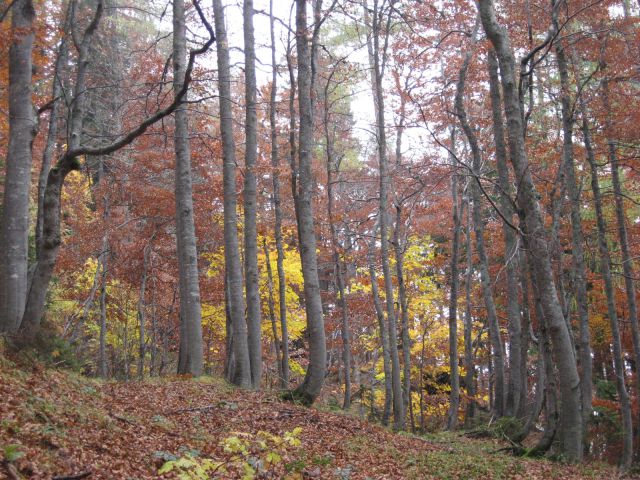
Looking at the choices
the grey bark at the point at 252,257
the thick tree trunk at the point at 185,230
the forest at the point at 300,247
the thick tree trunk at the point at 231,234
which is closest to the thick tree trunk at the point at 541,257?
the forest at the point at 300,247

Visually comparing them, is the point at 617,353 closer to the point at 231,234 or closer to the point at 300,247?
the point at 300,247

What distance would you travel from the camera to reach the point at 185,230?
39.0 ft

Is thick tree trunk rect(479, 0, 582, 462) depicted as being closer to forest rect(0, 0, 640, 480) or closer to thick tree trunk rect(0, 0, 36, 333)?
forest rect(0, 0, 640, 480)

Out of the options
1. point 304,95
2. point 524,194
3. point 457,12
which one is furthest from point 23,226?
point 457,12

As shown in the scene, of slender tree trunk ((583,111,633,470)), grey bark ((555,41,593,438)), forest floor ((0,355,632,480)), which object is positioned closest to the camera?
forest floor ((0,355,632,480))

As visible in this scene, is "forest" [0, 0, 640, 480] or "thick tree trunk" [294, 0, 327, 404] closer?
"forest" [0, 0, 640, 480]

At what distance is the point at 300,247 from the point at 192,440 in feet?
14.4

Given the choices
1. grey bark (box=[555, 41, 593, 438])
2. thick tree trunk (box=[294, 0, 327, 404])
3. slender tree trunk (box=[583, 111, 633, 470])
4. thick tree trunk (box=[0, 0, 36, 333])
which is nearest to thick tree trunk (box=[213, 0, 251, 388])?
thick tree trunk (box=[294, 0, 327, 404])

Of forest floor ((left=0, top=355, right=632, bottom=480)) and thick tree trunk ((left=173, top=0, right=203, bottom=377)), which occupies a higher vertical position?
thick tree trunk ((left=173, top=0, right=203, bottom=377))

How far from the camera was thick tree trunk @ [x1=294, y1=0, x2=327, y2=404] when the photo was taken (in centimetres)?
960

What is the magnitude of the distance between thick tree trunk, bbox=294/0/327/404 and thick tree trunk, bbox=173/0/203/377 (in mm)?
2672

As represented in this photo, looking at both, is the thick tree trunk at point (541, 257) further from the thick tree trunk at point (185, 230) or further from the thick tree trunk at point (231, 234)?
the thick tree trunk at point (185, 230)

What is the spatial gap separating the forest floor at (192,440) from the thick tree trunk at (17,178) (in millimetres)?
1606

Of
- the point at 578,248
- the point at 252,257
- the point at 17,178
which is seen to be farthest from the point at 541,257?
the point at 17,178
